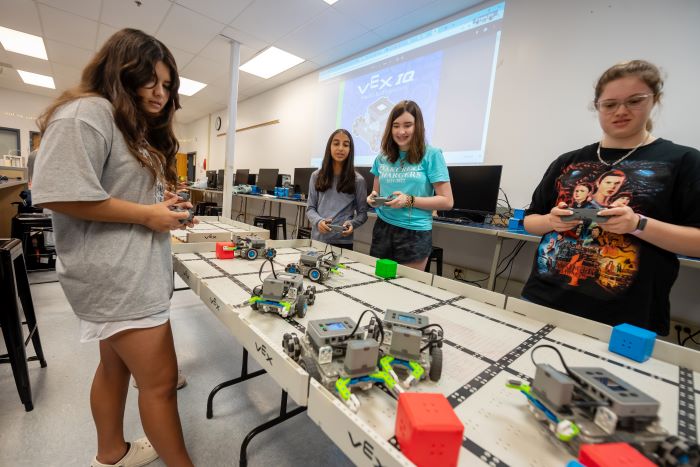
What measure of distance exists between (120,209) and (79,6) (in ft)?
14.1

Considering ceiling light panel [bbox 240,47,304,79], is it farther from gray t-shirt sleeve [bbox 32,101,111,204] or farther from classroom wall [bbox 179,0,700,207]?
gray t-shirt sleeve [bbox 32,101,111,204]

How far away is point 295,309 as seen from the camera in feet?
2.68

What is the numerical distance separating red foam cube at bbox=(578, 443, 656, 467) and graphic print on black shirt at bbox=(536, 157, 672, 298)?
0.65 m

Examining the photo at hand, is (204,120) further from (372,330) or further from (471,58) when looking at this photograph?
(372,330)

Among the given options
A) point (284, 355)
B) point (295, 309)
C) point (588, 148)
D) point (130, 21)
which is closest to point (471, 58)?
point (588, 148)

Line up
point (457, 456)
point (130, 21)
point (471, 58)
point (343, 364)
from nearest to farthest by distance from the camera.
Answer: point (457, 456) → point (343, 364) → point (471, 58) → point (130, 21)

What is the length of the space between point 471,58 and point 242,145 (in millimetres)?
5256

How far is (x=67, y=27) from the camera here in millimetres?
3746

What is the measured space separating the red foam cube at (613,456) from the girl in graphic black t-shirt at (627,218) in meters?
0.60

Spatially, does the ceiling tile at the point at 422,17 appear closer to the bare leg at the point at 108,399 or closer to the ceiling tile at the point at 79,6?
the ceiling tile at the point at 79,6

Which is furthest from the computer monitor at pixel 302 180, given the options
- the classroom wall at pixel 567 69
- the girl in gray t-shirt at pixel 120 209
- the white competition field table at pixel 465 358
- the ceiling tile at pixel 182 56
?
the girl in gray t-shirt at pixel 120 209

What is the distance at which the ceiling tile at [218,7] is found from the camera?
301 centimetres

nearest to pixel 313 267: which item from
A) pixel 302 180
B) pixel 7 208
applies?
pixel 302 180

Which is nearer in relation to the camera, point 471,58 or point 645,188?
point 645,188
